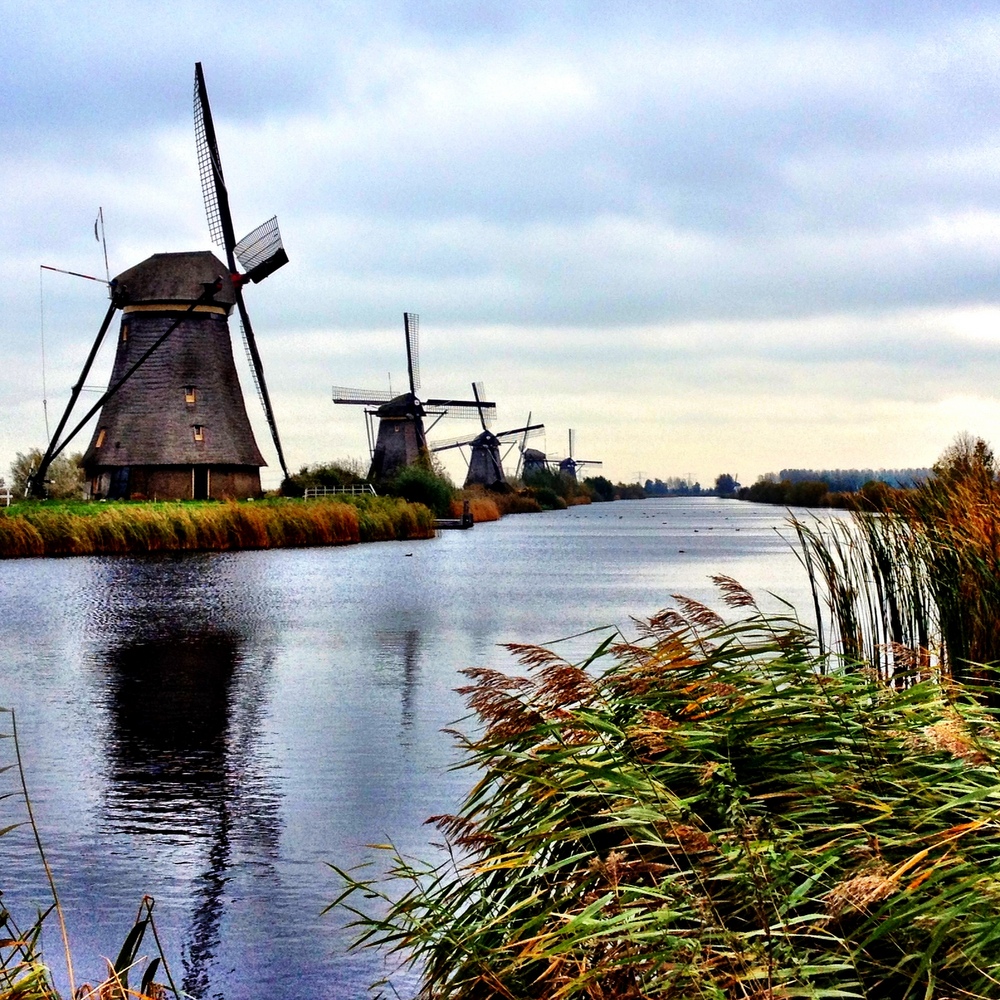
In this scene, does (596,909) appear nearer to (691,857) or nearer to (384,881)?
(691,857)

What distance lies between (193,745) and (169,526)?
22.9 metres

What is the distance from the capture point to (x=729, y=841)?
3.03 m

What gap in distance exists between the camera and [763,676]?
13.9 ft

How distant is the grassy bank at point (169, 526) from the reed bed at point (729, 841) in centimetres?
2799

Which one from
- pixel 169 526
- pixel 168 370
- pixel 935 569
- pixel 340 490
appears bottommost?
pixel 935 569

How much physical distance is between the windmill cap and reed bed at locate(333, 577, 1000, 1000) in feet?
111

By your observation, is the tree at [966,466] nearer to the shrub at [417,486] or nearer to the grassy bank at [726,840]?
the grassy bank at [726,840]

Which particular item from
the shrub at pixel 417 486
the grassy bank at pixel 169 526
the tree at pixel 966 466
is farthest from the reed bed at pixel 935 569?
the shrub at pixel 417 486

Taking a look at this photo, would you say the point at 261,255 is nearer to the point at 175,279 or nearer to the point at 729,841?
the point at 175,279

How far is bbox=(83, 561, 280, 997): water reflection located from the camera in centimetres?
591

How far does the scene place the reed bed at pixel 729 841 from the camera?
2.59m

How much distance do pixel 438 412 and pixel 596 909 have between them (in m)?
55.6

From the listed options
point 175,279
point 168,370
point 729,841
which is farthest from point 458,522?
point 729,841

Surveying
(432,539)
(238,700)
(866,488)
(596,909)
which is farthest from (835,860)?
(432,539)
